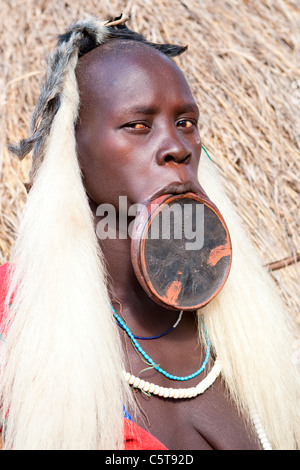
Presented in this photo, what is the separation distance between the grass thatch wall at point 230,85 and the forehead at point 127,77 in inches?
33.7

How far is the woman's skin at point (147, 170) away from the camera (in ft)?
4.31

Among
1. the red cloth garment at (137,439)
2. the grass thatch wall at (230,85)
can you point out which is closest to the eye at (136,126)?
the red cloth garment at (137,439)

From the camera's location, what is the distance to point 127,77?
1354mm

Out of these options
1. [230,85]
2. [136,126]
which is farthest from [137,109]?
[230,85]

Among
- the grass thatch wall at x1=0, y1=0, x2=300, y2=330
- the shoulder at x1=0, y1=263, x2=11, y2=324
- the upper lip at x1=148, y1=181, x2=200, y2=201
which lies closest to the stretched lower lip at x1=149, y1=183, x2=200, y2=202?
the upper lip at x1=148, y1=181, x2=200, y2=201

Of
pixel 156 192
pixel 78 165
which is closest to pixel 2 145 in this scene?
pixel 78 165

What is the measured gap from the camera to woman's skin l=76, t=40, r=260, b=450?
4.31 feet

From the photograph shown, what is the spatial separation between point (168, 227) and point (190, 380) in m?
0.36

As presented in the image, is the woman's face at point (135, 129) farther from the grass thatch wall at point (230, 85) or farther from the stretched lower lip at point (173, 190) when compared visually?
the grass thatch wall at point (230, 85)

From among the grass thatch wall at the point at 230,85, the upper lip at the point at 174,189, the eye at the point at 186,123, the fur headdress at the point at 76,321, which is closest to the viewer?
the fur headdress at the point at 76,321

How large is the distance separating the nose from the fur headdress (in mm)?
189

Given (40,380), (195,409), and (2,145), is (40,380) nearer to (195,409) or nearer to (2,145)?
(195,409)

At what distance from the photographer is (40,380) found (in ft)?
3.89

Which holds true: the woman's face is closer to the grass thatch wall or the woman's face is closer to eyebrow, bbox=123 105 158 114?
eyebrow, bbox=123 105 158 114
